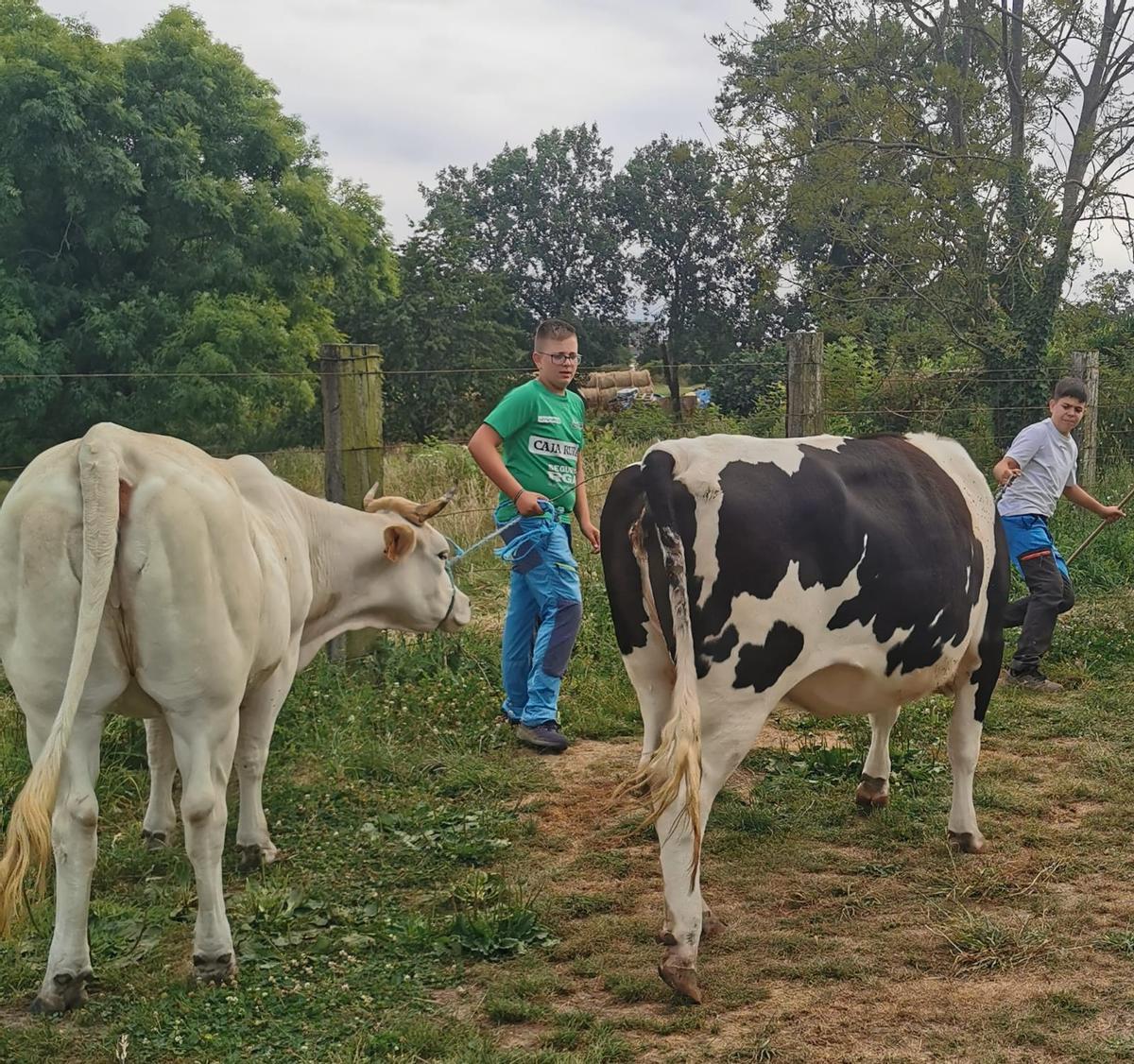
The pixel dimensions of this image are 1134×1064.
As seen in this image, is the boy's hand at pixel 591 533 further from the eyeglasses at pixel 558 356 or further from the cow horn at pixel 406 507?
the eyeglasses at pixel 558 356

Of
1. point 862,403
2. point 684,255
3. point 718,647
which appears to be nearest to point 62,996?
point 718,647

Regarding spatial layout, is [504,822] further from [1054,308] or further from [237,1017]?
[1054,308]

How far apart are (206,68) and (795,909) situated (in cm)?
2472

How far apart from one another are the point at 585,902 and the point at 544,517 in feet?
7.03

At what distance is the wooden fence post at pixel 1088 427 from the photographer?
10.9m

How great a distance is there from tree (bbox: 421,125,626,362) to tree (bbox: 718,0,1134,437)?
25.5m

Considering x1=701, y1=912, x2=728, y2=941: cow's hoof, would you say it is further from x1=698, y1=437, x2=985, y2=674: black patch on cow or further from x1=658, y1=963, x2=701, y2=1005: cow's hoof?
x1=698, y1=437, x2=985, y2=674: black patch on cow

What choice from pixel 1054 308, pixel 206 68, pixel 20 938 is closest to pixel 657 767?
pixel 20 938

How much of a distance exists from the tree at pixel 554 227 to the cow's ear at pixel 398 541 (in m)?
38.8

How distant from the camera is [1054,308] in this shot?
13977mm

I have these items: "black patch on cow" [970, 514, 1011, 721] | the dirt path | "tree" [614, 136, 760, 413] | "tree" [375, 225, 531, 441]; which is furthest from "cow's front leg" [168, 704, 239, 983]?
"tree" [614, 136, 760, 413]

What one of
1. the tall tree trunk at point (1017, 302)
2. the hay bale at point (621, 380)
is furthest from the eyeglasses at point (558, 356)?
the hay bale at point (621, 380)

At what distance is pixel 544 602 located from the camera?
586 centimetres

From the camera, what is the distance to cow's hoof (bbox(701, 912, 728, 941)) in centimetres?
385
